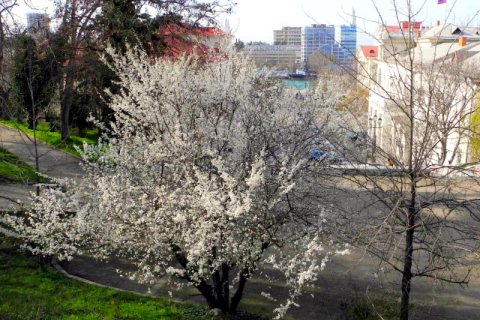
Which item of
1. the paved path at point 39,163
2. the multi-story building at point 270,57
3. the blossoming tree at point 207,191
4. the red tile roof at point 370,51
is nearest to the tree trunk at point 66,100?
the paved path at point 39,163

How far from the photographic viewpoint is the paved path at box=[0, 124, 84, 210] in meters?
12.4

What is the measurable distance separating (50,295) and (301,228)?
416cm

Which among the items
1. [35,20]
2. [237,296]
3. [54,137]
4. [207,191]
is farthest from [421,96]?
[54,137]

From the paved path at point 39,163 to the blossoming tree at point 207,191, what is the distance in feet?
10.7

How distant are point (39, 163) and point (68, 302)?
10.4 m

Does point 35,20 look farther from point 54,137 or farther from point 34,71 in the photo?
point 54,137

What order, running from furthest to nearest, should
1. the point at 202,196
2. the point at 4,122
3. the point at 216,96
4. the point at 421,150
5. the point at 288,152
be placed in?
1. the point at 4,122
2. the point at 216,96
3. the point at 288,152
4. the point at 202,196
5. the point at 421,150

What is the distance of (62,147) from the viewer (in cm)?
1848

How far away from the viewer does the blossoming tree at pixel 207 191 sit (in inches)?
250

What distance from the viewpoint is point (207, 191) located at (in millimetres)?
6203

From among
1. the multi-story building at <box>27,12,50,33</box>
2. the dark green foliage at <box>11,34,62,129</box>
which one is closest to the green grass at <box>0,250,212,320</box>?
the multi-story building at <box>27,12,50,33</box>

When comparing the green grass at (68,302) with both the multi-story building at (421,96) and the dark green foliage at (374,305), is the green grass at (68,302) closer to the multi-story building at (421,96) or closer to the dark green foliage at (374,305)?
the dark green foliage at (374,305)

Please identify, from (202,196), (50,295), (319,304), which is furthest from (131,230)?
(319,304)

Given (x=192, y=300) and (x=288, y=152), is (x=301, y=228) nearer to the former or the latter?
(x=288, y=152)
